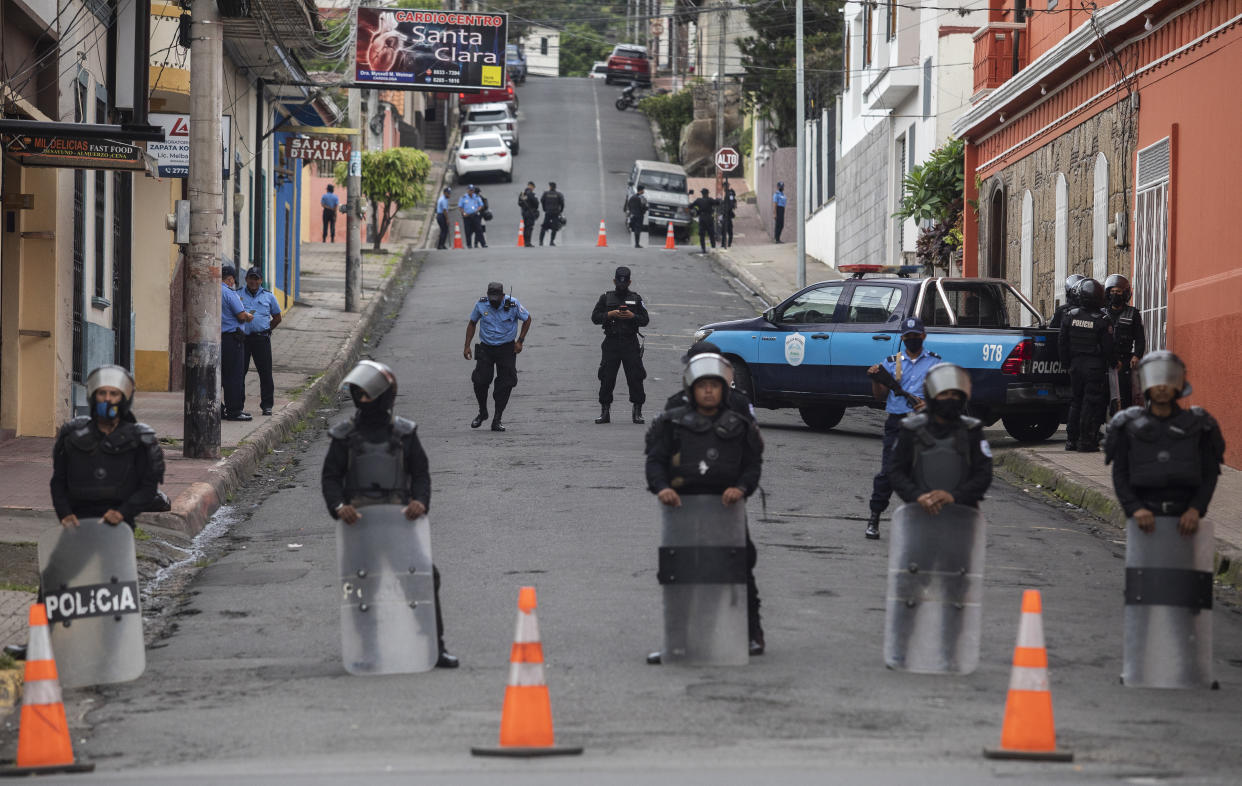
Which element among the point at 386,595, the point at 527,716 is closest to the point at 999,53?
the point at 386,595

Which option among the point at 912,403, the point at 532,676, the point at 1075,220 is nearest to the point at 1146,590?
the point at 532,676

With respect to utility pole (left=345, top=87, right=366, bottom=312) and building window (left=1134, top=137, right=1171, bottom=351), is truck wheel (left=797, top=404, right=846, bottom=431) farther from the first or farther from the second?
utility pole (left=345, top=87, right=366, bottom=312)

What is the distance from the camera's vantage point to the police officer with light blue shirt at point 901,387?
12711mm

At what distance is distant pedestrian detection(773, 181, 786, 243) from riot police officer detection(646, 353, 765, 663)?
39.4m

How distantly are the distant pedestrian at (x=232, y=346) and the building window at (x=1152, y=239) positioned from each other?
947 cm

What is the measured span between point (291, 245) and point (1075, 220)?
1616cm

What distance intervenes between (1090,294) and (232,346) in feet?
28.5

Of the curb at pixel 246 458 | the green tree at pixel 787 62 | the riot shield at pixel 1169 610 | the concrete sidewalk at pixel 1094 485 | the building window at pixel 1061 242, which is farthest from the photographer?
the green tree at pixel 787 62

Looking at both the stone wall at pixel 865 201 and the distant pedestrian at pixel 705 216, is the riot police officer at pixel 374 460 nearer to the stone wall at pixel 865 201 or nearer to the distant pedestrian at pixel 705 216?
the stone wall at pixel 865 201

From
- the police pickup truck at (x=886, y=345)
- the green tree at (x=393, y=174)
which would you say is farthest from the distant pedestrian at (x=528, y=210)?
the police pickup truck at (x=886, y=345)

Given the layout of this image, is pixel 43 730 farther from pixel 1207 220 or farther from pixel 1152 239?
pixel 1152 239

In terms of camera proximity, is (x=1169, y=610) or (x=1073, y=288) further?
(x=1073, y=288)

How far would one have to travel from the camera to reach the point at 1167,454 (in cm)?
857

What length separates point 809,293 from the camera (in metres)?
20.0
